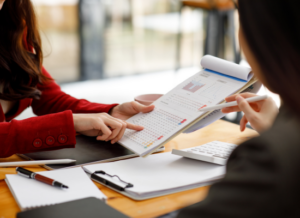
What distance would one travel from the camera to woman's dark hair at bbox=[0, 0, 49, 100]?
45.9 inches

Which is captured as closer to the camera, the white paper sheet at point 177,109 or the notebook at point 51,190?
the notebook at point 51,190

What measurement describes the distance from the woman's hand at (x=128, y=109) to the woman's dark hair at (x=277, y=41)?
53 centimetres

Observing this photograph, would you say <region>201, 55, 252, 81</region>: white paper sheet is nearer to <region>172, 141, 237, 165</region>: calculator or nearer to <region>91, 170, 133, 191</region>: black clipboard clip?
<region>172, 141, 237, 165</region>: calculator

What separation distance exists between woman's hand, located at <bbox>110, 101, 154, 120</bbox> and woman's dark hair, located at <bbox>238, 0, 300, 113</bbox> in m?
0.53

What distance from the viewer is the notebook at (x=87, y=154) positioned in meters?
0.82

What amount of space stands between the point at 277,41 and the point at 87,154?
585 mm

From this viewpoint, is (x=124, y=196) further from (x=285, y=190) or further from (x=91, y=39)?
(x=91, y=39)

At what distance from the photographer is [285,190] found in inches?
13.7

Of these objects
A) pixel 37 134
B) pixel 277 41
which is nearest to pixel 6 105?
pixel 37 134

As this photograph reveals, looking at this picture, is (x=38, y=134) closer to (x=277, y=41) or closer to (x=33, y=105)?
(x=33, y=105)

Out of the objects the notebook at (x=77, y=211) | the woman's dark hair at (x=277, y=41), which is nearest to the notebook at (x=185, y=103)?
the notebook at (x=77, y=211)

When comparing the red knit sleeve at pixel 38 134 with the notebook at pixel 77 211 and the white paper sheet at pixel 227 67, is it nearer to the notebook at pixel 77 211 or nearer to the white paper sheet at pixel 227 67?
the notebook at pixel 77 211

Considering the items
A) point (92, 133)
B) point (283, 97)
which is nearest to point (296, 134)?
point (283, 97)

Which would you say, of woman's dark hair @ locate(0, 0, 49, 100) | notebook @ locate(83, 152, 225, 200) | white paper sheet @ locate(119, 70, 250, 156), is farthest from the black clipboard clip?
woman's dark hair @ locate(0, 0, 49, 100)
